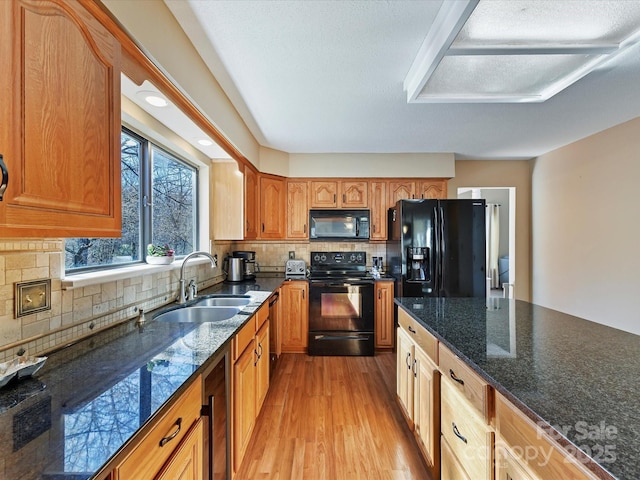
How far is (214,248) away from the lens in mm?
3098

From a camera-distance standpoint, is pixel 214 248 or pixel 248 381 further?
pixel 214 248

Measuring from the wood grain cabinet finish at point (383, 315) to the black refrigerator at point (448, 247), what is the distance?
0.24 m

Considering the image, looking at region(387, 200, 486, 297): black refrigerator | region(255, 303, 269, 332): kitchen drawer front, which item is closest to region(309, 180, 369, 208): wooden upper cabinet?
region(387, 200, 486, 297): black refrigerator

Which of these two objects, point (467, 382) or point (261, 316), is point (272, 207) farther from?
point (467, 382)

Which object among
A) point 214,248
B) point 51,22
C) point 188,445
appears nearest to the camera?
point 51,22

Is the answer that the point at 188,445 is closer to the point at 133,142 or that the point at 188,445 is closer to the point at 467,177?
the point at 133,142

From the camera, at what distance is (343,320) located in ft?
11.0

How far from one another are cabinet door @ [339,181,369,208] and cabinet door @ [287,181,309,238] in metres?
0.48

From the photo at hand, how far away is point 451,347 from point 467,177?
3.55m

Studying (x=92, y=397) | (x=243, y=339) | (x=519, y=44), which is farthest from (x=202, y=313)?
(x=519, y=44)

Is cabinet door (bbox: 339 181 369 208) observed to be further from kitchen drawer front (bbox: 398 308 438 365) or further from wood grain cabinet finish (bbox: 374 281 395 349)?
kitchen drawer front (bbox: 398 308 438 365)

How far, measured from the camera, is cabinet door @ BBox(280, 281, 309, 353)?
3393 mm

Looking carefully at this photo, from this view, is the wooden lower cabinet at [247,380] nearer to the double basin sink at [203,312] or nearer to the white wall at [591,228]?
the double basin sink at [203,312]

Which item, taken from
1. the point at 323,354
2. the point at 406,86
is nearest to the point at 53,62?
the point at 406,86
